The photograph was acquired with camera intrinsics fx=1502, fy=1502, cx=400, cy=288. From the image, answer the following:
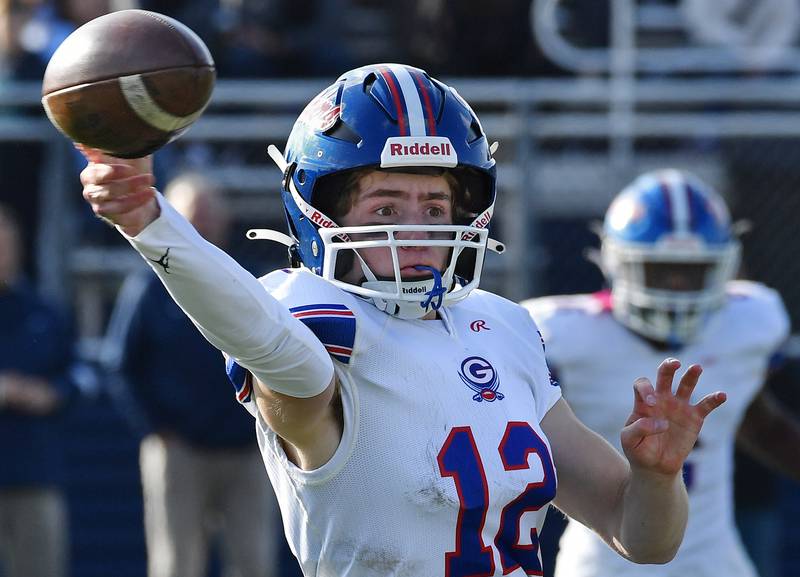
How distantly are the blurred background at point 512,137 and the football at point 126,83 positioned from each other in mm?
4913

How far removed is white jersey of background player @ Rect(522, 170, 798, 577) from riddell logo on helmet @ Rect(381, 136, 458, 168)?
6.51ft

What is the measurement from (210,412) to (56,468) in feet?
2.56

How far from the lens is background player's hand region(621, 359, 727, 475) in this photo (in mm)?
2863

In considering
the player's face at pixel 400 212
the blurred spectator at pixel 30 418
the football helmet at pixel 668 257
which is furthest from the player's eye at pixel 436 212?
the blurred spectator at pixel 30 418

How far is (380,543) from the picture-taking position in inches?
109

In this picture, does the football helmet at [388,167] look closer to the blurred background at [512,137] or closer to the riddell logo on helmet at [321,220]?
the riddell logo on helmet at [321,220]

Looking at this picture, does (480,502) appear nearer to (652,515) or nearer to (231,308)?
(652,515)

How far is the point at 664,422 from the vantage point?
2865mm

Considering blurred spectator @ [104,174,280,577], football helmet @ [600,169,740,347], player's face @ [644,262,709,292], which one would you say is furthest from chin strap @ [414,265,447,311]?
blurred spectator @ [104,174,280,577]

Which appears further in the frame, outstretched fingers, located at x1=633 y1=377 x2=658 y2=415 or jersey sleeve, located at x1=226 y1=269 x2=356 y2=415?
outstretched fingers, located at x1=633 y1=377 x2=658 y2=415

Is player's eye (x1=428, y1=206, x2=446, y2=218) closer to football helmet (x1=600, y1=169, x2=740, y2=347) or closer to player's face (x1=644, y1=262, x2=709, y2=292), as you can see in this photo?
football helmet (x1=600, y1=169, x2=740, y2=347)

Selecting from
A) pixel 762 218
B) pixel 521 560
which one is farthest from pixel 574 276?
pixel 521 560

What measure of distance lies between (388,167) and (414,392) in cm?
44

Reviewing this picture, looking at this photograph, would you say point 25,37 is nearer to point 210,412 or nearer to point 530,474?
point 210,412
